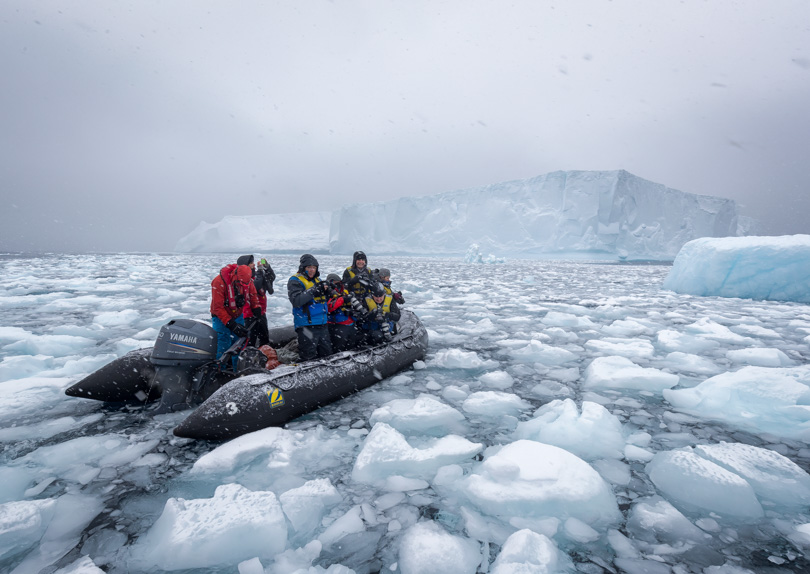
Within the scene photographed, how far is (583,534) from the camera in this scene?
200 centimetres

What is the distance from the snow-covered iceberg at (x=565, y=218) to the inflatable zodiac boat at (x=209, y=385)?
43.5 metres

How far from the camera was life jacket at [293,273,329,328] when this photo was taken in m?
4.30

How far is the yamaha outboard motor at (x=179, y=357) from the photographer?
3.30 metres

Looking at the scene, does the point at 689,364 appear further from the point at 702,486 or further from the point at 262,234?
the point at 262,234

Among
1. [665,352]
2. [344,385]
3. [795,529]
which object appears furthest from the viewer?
[665,352]

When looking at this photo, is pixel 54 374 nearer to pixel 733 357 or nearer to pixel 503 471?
pixel 503 471

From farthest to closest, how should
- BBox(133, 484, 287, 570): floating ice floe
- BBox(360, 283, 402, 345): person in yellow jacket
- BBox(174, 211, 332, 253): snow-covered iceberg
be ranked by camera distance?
BBox(174, 211, 332, 253): snow-covered iceberg < BBox(360, 283, 402, 345): person in yellow jacket < BBox(133, 484, 287, 570): floating ice floe

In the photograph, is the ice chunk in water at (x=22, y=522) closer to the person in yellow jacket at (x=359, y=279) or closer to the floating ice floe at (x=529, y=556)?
the floating ice floe at (x=529, y=556)

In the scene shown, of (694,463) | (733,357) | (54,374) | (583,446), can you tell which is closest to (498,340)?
(733,357)

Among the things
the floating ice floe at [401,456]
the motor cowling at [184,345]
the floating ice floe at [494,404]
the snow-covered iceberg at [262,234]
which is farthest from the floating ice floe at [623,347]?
the snow-covered iceberg at [262,234]

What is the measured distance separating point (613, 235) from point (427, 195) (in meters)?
23.9

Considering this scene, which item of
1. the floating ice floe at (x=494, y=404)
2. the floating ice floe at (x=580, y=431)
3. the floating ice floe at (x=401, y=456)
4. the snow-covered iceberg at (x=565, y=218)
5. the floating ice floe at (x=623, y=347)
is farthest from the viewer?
the snow-covered iceberg at (x=565, y=218)

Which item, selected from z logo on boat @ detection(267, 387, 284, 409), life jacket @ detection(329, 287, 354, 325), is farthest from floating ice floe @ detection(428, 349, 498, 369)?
z logo on boat @ detection(267, 387, 284, 409)

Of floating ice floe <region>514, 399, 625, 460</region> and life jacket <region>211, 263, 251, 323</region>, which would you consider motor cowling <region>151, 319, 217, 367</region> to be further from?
floating ice floe <region>514, 399, 625, 460</region>
